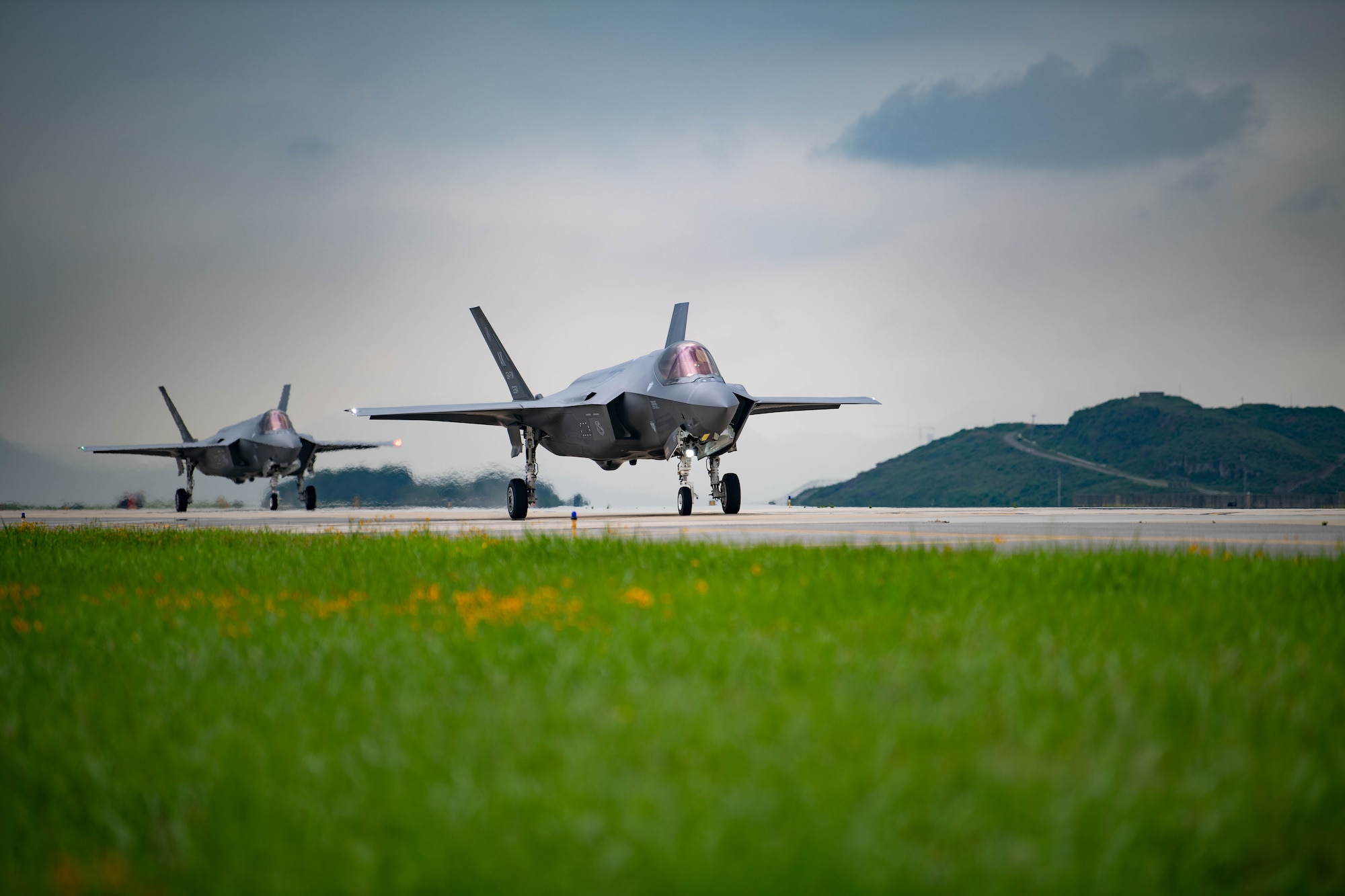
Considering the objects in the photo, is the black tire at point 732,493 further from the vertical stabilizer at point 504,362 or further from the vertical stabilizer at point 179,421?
the vertical stabilizer at point 179,421

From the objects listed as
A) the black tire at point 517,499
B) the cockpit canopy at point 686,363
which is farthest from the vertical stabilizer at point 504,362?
the cockpit canopy at point 686,363

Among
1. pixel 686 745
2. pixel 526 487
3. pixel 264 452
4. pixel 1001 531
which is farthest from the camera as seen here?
pixel 264 452

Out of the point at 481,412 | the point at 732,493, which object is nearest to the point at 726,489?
the point at 732,493

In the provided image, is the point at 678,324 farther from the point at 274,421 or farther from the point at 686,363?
the point at 274,421

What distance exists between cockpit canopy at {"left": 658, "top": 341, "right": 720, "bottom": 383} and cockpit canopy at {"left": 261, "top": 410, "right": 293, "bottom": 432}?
2145 centimetres

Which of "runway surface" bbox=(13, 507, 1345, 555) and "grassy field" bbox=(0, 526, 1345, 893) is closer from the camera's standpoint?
"grassy field" bbox=(0, 526, 1345, 893)

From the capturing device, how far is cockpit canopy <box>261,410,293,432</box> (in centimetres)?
3722

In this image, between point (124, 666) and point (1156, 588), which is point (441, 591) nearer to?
point (124, 666)

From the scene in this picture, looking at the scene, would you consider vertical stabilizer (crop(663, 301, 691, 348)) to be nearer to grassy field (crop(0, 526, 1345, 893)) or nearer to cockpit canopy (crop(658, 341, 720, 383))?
cockpit canopy (crop(658, 341, 720, 383))

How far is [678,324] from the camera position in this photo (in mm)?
24094

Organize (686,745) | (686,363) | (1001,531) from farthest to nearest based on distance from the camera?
(686,363) → (1001,531) → (686,745)

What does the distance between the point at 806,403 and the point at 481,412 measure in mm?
8615

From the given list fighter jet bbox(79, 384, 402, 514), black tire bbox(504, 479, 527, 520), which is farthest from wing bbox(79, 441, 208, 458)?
black tire bbox(504, 479, 527, 520)

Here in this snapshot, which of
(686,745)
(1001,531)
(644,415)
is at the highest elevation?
(644,415)
